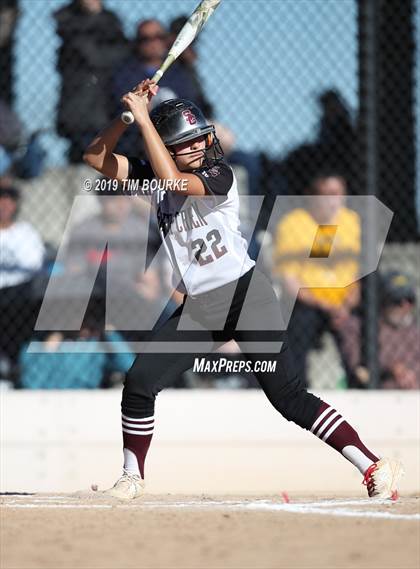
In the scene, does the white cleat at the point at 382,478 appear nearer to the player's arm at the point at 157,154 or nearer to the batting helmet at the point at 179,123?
the player's arm at the point at 157,154

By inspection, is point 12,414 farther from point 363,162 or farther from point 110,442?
point 363,162

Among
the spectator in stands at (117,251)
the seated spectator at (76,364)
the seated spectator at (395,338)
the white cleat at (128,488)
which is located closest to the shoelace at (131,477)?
the white cleat at (128,488)

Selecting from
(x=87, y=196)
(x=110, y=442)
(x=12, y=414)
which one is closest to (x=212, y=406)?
(x=110, y=442)

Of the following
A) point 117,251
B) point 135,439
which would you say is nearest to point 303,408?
point 135,439

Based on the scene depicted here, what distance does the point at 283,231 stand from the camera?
8969mm

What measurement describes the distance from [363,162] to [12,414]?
315 cm

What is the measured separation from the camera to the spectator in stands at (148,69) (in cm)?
890

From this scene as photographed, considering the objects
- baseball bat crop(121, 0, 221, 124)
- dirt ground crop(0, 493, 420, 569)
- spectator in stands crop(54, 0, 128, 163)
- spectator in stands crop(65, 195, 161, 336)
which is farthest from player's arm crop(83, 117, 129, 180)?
spectator in stands crop(54, 0, 128, 163)

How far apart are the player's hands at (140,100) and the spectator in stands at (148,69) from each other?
2769mm

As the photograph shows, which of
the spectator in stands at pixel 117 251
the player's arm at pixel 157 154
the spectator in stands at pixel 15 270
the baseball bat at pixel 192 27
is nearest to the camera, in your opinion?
the player's arm at pixel 157 154

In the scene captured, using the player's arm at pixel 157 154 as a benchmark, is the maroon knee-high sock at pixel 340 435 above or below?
below

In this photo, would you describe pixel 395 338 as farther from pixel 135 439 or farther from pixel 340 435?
pixel 135 439

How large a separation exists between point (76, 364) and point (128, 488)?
2394 mm

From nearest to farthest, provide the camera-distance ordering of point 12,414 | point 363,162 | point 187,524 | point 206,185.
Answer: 1. point 187,524
2. point 206,185
3. point 12,414
4. point 363,162
